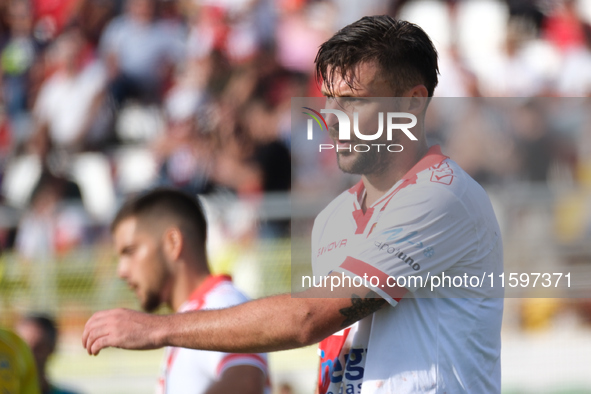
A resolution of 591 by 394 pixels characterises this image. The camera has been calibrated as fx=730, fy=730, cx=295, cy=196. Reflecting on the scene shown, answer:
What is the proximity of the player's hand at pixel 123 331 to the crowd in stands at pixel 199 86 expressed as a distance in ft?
17.2

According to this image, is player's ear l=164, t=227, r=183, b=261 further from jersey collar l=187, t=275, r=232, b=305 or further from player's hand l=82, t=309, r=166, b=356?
player's hand l=82, t=309, r=166, b=356

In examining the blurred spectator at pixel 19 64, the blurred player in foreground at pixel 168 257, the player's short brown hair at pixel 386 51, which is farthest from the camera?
the blurred spectator at pixel 19 64

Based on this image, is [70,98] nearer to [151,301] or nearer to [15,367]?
[151,301]

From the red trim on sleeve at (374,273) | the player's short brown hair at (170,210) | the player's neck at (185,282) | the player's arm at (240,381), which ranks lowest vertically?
the player's arm at (240,381)

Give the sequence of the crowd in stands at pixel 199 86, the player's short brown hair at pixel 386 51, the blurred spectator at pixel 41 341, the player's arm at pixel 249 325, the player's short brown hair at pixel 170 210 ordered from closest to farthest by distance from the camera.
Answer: the player's arm at pixel 249 325 → the player's short brown hair at pixel 386 51 → the player's short brown hair at pixel 170 210 → the blurred spectator at pixel 41 341 → the crowd in stands at pixel 199 86

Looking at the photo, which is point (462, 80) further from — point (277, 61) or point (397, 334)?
point (397, 334)

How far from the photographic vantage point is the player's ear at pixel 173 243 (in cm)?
348

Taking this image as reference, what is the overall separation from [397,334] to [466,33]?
6954 mm

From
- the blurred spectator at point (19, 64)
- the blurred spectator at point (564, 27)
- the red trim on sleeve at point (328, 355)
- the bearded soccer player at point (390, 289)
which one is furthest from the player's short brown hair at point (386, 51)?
the blurred spectator at point (19, 64)

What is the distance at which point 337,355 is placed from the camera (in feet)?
6.48

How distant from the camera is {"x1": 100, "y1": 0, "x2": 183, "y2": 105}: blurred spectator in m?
8.13

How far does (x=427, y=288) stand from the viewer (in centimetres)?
183

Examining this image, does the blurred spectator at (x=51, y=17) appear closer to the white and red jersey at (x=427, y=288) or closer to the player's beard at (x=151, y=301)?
the player's beard at (x=151, y=301)

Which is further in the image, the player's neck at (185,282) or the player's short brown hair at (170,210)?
the player's short brown hair at (170,210)
